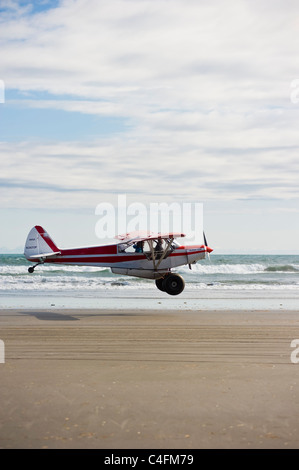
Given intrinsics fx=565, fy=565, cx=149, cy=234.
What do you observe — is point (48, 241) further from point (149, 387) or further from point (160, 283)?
point (149, 387)

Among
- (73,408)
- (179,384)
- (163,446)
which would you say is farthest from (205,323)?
(163,446)

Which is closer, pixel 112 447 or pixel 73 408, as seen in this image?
pixel 112 447

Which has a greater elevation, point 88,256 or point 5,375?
point 88,256

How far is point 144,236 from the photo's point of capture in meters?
20.7

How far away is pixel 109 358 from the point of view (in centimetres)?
1003

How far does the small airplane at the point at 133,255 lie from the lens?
20.2 m

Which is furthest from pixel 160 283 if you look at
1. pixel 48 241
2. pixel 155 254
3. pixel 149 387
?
pixel 149 387

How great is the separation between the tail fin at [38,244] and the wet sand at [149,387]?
6537 millimetres

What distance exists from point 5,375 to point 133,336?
4608mm

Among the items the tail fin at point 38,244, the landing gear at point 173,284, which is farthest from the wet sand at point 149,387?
the tail fin at point 38,244

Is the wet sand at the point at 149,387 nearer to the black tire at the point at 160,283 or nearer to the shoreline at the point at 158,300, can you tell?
the shoreline at the point at 158,300
